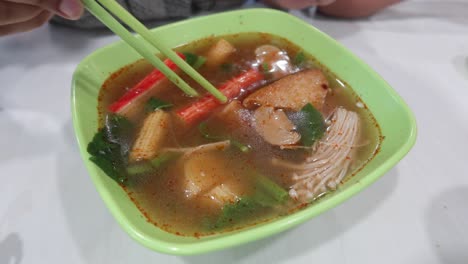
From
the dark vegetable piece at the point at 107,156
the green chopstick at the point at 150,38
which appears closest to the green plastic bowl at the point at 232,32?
the dark vegetable piece at the point at 107,156

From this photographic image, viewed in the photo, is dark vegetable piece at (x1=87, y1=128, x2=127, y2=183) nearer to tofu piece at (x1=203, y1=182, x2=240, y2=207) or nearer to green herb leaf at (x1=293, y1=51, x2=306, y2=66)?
tofu piece at (x1=203, y1=182, x2=240, y2=207)

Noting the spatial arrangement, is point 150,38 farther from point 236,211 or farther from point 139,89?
point 236,211

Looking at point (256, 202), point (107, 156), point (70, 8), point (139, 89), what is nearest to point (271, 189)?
point (256, 202)

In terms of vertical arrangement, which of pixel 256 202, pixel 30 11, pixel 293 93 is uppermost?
pixel 30 11

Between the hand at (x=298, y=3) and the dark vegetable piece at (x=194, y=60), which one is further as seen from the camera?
the hand at (x=298, y=3)

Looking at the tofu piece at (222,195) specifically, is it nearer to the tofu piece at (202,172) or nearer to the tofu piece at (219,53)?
the tofu piece at (202,172)

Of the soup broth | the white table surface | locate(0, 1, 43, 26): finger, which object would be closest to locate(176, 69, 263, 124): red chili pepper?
the soup broth

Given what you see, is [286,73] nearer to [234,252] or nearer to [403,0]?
[234,252]
